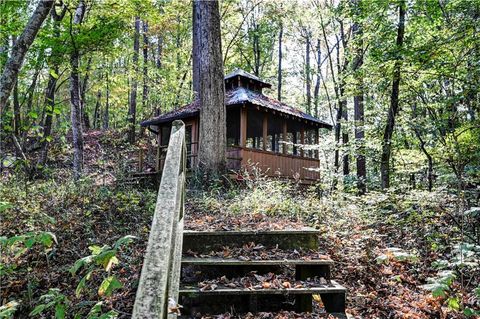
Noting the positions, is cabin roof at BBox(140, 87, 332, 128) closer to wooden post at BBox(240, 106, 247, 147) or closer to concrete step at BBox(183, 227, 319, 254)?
wooden post at BBox(240, 106, 247, 147)

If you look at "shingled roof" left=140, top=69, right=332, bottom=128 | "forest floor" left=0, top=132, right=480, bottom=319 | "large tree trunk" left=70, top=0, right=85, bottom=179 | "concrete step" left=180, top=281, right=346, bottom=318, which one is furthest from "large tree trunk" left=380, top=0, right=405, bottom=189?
"large tree trunk" left=70, top=0, right=85, bottom=179

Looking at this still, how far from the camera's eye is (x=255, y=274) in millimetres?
3449

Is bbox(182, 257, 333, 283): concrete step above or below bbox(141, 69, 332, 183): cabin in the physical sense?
below

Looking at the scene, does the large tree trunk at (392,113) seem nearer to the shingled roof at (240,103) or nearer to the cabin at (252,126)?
the cabin at (252,126)

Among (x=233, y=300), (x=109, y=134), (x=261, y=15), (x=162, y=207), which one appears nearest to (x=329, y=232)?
(x=233, y=300)

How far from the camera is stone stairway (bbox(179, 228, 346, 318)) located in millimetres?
3078

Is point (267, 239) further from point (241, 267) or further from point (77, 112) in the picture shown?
point (77, 112)

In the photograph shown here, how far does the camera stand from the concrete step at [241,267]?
3387mm

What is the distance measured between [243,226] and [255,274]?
0.89 metres

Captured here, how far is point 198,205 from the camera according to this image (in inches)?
236

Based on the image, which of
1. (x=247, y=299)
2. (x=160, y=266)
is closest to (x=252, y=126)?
(x=247, y=299)

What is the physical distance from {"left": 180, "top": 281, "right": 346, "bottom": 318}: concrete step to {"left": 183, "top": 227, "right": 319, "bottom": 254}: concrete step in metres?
0.69

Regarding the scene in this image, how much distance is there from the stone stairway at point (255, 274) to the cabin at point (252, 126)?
871 centimetres

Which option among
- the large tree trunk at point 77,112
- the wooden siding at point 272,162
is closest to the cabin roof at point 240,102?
the wooden siding at point 272,162
